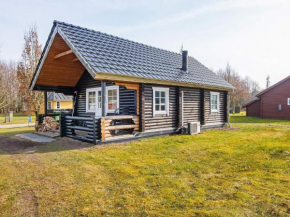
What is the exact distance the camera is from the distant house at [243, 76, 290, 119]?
22.0m

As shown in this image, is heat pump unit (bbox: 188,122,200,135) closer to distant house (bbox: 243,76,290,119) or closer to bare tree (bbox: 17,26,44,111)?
distant house (bbox: 243,76,290,119)

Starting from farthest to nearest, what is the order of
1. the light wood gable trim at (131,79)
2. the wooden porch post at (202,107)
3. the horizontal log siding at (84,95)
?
1. the wooden porch post at (202,107)
2. the horizontal log siding at (84,95)
3. the light wood gable trim at (131,79)

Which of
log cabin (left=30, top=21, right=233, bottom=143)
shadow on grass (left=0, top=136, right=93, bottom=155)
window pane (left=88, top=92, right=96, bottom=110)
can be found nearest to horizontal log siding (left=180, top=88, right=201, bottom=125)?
log cabin (left=30, top=21, right=233, bottom=143)

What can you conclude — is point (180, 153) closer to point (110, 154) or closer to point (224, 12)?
point (110, 154)

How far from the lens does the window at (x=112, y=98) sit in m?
10.2

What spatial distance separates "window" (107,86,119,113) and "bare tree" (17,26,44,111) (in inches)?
580

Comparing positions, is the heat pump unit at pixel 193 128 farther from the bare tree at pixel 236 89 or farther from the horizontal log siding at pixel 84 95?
the bare tree at pixel 236 89

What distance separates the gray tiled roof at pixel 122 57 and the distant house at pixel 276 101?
1318 centimetres

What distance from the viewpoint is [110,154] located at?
6477 millimetres

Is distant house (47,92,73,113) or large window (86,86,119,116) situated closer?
large window (86,86,119,116)

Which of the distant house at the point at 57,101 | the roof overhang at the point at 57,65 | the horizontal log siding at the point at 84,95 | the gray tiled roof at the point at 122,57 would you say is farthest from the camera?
the distant house at the point at 57,101

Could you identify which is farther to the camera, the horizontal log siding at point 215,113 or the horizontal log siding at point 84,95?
the horizontal log siding at point 215,113

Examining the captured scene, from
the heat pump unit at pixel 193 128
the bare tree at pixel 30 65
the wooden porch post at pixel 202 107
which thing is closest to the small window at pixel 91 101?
the heat pump unit at pixel 193 128

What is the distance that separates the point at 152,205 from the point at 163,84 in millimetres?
7347
